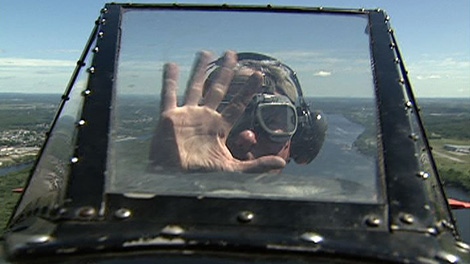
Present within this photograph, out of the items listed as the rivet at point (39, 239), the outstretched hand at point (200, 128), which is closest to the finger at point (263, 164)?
the outstretched hand at point (200, 128)

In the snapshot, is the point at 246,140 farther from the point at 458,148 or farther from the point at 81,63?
the point at 458,148

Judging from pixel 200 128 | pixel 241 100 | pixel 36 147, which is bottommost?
pixel 36 147

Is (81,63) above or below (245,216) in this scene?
above

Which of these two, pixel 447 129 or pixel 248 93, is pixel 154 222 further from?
pixel 447 129

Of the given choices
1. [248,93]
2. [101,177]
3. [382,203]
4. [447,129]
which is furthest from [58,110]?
[447,129]

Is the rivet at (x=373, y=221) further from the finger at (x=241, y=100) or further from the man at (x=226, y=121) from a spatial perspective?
the finger at (x=241, y=100)

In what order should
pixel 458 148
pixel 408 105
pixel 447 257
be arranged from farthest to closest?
pixel 458 148, pixel 408 105, pixel 447 257

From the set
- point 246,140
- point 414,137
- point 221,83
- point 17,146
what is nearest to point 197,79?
point 221,83
